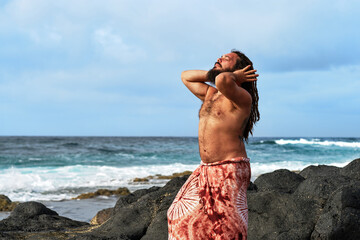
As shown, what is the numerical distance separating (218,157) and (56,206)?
950 centimetres

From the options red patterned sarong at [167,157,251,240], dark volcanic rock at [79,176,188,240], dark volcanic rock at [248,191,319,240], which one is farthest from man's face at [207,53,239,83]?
dark volcanic rock at [79,176,188,240]

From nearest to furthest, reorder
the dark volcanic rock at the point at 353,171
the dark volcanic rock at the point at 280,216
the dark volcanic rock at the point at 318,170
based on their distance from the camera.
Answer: the dark volcanic rock at the point at 280,216
the dark volcanic rock at the point at 353,171
the dark volcanic rock at the point at 318,170

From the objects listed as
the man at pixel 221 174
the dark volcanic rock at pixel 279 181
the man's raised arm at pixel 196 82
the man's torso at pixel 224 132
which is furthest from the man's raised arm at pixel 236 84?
the dark volcanic rock at pixel 279 181

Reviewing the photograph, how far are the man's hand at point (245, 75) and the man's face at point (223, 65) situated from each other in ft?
0.49

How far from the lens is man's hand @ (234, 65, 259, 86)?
3.28 m

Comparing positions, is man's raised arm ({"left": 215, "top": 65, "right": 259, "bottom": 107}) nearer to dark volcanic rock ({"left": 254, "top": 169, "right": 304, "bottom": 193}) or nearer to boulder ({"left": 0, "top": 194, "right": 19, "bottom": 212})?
dark volcanic rock ({"left": 254, "top": 169, "right": 304, "bottom": 193})

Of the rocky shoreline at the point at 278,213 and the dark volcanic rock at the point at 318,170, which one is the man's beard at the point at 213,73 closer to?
the rocky shoreline at the point at 278,213

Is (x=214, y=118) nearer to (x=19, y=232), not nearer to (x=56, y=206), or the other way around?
(x=19, y=232)

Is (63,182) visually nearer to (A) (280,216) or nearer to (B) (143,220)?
(B) (143,220)

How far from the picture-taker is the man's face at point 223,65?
3.48m

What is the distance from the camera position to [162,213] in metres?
5.91

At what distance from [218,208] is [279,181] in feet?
12.8

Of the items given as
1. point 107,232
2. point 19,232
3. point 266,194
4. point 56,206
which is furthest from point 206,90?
point 56,206

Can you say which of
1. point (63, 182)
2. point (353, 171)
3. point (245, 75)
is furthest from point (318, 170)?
point (63, 182)
